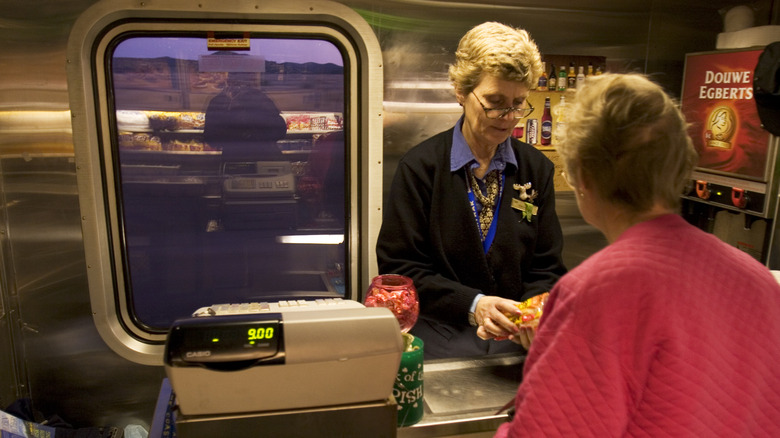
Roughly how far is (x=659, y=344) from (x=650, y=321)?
0.04 meters

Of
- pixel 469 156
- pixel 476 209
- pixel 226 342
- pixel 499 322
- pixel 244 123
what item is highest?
pixel 244 123

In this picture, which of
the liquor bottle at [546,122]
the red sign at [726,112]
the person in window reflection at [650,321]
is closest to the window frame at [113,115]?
the liquor bottle at [546,122]

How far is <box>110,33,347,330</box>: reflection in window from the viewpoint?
3004mm

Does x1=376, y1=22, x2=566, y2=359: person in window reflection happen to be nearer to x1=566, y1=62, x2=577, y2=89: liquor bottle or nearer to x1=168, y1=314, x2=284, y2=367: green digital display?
x1=168, y1=314, x2=284, y2=367: green digital display

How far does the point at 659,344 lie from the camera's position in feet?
3.02

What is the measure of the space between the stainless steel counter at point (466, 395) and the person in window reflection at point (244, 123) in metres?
1.85

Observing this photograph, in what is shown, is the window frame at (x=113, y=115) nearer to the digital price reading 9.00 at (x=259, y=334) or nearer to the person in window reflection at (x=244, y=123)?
the person in window reflection at (x=244, y=123)

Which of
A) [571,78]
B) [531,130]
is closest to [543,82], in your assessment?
[571,78]

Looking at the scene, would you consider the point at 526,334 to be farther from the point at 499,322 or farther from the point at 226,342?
the point at 226,342

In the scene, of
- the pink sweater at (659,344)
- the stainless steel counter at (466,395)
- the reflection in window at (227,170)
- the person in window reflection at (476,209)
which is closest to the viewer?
the pink sweater at (659,344)

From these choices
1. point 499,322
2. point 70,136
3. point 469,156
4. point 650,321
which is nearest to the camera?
point 650,321

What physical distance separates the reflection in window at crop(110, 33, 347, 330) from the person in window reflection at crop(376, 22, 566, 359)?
110 centimetres

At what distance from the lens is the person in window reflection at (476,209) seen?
80.7 inches

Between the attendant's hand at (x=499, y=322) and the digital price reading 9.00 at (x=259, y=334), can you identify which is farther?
the attendant's hand at (x=499, y=322)
